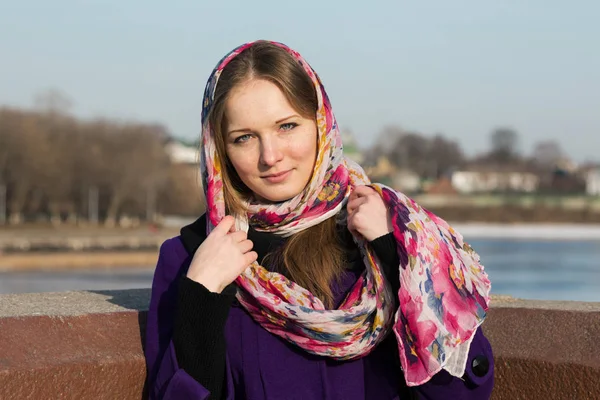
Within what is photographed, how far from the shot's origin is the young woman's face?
178 cm

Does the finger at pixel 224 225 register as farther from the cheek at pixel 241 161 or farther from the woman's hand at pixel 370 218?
the woman's hand at pixel 370 218

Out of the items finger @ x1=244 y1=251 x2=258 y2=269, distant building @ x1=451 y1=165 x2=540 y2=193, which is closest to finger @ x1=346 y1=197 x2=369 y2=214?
finger @ x1=244 y1=251 x2=258 y2=269

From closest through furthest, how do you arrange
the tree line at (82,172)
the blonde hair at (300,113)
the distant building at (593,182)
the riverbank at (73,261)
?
the blonde hair at (300,113) → the riverbank at (73,261) → the tree line at (82,172) → the distant building at (593,182)

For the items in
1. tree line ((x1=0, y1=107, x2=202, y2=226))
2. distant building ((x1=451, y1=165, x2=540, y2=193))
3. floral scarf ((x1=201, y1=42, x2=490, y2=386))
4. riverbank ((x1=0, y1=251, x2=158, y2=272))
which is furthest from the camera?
A: distant building ((x1=451, y1=165, x2=540, y2=193))

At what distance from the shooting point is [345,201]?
1863mm

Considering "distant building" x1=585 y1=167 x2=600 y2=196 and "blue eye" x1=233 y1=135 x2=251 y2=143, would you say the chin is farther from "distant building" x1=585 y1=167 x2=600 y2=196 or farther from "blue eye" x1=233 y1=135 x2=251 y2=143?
"distant building" x1=585 y1=167 x2=600 y2=196

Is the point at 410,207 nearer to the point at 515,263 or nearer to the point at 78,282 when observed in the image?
the point at 78,282

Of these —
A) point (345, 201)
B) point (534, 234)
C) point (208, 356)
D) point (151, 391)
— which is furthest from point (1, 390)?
point (534, 234)

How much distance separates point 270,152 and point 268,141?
3 centimetres

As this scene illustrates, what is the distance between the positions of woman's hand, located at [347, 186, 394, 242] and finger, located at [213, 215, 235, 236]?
232 millimetres

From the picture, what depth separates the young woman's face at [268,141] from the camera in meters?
1.78

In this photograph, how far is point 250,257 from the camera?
5.83 ft

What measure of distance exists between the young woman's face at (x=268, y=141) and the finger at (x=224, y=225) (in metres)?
0.08

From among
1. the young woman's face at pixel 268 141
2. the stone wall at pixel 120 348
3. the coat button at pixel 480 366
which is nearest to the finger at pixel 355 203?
the young woman's face at pixel 268 141
